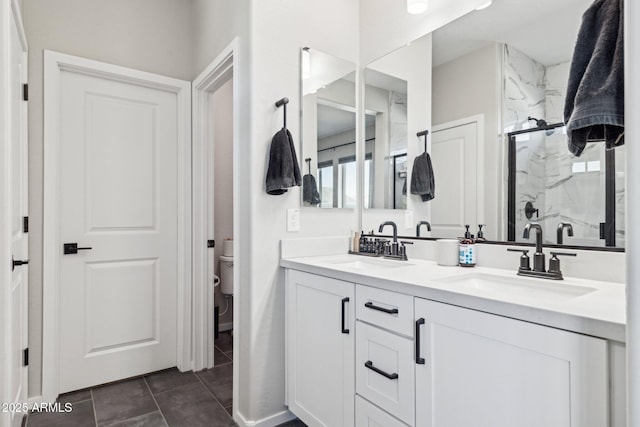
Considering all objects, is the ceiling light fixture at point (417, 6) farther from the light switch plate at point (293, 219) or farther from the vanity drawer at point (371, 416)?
the vanity drawer at point (371, 416)

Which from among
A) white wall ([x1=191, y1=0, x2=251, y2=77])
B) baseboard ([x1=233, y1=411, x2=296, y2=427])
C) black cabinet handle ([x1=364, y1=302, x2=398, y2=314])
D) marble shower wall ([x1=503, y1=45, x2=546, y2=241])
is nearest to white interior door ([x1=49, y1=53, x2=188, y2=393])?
white wall ([x1=191, y1=0, x2=251, y2=77])

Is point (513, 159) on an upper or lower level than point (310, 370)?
upper

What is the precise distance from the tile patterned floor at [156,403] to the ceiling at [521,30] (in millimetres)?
2089

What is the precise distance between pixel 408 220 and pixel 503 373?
1174 mm

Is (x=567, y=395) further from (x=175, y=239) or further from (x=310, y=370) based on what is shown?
(x=175, y=239)

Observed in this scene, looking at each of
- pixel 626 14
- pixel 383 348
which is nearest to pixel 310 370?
pixel 383 348

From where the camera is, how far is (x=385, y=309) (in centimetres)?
129

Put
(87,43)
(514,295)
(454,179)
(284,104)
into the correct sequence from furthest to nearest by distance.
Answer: (87,43)
(284,104)
(454,179)
(514,295)

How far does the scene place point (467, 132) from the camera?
1725 mm

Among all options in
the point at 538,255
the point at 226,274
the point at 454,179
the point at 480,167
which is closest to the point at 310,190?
the point at 454,179

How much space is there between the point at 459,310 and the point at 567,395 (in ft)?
1.03

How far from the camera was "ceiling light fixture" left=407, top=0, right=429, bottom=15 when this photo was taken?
1.93m

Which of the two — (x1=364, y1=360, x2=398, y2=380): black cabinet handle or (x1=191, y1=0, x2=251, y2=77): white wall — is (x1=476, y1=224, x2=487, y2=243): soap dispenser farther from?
(x1=191, y1=0, x2=251, y2=77): white wall

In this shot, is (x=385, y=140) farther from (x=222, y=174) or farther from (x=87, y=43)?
(x=87, y=43)
